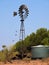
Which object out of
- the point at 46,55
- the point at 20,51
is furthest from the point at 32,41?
the point at 46,55

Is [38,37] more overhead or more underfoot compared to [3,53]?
more overhead

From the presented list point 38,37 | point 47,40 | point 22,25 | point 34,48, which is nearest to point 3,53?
point 34,48

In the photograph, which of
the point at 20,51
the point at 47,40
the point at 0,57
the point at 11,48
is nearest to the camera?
the point at 0,57

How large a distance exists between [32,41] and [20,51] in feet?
33.5

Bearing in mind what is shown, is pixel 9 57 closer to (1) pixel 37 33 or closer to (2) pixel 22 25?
(2) pixel 22 25

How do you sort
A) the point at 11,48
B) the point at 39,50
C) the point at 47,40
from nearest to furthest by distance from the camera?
the point at 11,48, the point at 39,50, the point at 47,40

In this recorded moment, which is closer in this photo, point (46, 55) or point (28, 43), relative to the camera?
point (46, 55)

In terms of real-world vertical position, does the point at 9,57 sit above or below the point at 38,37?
below

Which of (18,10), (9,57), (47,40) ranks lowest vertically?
Answer: (9,57)

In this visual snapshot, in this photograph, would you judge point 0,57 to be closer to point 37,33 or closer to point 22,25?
point 22,25

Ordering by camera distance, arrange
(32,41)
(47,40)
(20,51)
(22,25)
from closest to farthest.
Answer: (22,25), (20,51), (47,40), (32,41)

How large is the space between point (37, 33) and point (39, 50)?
18766 millimetres

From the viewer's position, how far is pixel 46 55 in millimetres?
34000

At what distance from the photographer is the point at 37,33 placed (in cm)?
5209
